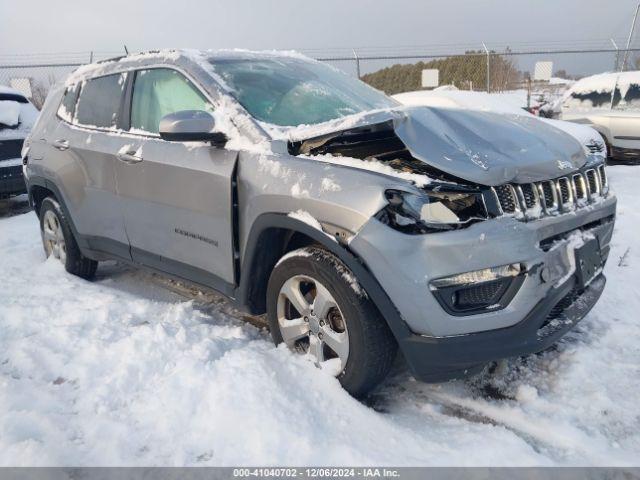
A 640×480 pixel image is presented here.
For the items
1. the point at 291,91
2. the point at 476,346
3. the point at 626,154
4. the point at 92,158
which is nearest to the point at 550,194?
the point at 476,346

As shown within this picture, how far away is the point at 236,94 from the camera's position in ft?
10.1

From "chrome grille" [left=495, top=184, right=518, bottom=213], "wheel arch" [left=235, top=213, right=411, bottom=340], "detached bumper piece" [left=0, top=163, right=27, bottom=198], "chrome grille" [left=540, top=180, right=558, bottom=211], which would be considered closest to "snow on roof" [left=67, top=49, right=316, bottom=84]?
"wheel arch" [left=235, top=213, right=411, bottom=340]

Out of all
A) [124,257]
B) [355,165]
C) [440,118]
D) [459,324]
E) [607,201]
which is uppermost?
[440,118]

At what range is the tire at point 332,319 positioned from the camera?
238 centimetres

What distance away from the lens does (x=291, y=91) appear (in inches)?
129

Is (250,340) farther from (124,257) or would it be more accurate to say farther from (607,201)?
(607,201)

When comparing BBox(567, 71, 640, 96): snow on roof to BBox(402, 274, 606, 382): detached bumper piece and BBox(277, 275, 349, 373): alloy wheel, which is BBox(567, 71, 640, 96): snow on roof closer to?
BBox(402, 274, 606, 382): detached bumper piece

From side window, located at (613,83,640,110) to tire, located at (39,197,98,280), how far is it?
8836 mm

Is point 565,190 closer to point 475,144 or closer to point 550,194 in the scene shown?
point 550,194

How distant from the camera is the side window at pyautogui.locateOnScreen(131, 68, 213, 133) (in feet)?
10.6

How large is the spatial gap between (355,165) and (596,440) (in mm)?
1558

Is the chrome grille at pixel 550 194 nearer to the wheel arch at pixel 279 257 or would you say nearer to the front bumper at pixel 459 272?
the front bumper at pixel 459 272

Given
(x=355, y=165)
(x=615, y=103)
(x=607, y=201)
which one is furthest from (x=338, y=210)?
(x=615, y=103)

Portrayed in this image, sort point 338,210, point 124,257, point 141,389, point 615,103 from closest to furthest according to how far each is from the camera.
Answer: point 338,210
point 141,389
point 124,257
point 615,103
